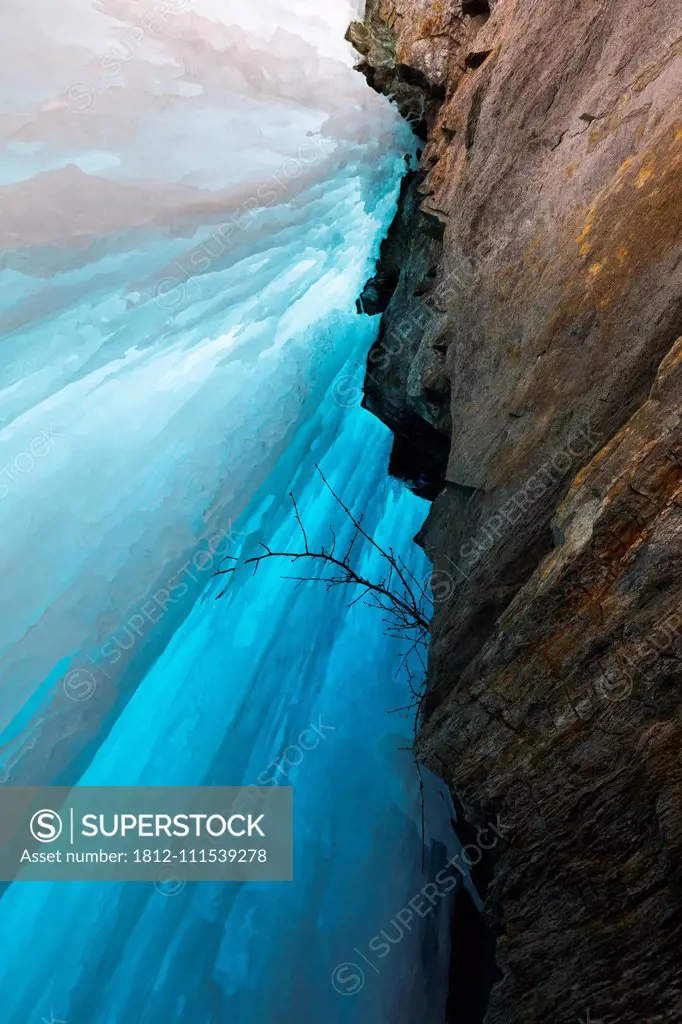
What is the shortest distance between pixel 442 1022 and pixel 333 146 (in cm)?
577

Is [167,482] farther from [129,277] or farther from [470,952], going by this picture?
[470,952]

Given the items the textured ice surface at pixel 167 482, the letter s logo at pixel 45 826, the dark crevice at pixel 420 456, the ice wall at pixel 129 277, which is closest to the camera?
the ice wall at pixel 129 277

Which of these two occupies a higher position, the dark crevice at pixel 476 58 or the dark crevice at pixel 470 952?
the dark crevice at pixel 476 58

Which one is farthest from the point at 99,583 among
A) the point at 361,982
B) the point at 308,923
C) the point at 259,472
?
the point at 361,982

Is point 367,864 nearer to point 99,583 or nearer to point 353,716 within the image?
point 353,716

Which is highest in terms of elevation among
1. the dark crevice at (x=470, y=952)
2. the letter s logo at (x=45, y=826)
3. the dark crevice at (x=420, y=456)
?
the dark crevice at (x=420, y=456)

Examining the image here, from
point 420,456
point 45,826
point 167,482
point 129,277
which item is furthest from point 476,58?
Result: point 45,826

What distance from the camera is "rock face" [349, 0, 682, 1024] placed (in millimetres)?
1649

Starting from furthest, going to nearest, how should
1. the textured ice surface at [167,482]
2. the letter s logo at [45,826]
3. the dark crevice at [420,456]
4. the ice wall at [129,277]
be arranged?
the dark crevice at [420,456] < the letter s logo at [45,826] < the textured ice surface at [167,482] < the ice wall at [129,277]

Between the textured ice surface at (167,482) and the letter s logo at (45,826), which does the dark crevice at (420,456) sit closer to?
the textured ice surface at (167,482)

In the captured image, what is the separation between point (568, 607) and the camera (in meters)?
1.91

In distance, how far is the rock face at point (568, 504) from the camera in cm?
165

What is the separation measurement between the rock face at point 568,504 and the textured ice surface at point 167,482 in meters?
1.49

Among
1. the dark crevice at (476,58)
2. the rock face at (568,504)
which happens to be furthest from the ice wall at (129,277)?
the rock face at (568,504)
